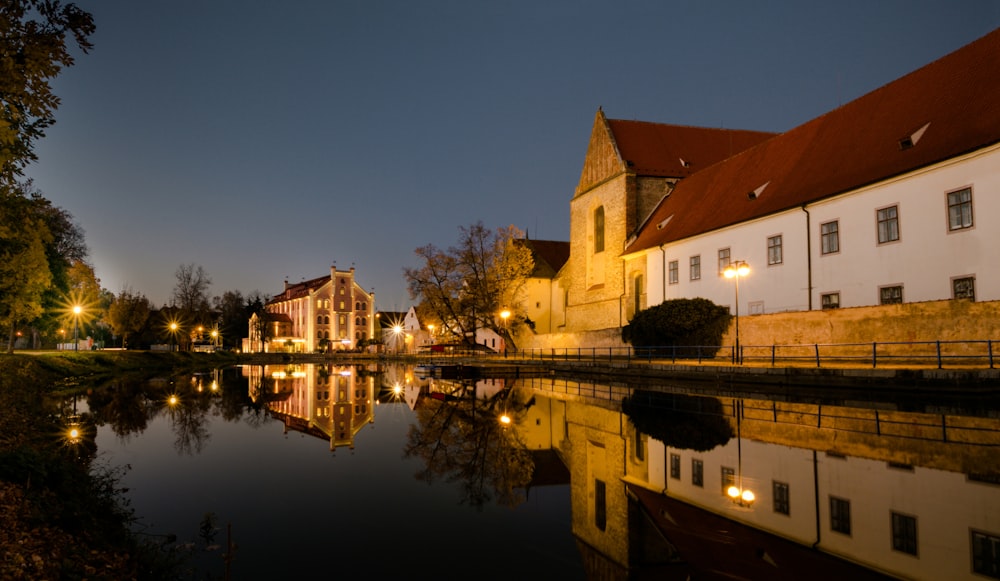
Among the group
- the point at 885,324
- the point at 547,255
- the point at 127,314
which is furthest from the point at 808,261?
the point at 127,314

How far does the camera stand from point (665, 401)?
17641mm

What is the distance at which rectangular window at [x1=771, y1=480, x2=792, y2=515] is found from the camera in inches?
249

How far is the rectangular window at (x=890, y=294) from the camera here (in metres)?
21.9

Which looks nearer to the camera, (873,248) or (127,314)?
(873,248)

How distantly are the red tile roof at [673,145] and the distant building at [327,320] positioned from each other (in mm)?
55504

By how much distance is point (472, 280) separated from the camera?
49406mm

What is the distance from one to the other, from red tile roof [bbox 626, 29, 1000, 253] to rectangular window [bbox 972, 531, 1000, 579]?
18.5 m

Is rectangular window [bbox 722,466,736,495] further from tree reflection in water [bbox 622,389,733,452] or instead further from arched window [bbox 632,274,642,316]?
arched window [bbox 632,274,642,316]

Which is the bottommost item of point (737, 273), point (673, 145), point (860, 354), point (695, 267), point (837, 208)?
point (860, 354)

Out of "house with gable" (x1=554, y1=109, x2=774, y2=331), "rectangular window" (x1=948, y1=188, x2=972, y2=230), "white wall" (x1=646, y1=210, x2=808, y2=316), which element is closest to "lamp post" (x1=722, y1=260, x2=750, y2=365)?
"white wall" (x1=646, y1=210, x2=808, y2=316)

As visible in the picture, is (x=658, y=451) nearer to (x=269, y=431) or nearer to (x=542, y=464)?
(x=542, y=464)

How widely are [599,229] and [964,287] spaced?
2789cm

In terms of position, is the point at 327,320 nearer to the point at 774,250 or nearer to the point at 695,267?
the point at 695,267

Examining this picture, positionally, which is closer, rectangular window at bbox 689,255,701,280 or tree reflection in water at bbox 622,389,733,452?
tree reflection in water at bbox 622,389,733,452
